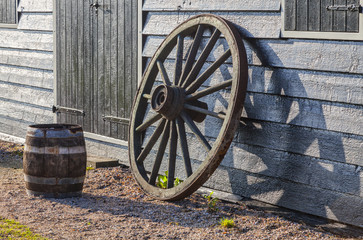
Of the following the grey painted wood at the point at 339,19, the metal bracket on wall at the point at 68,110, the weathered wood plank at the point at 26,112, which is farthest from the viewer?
the weathered wood plank at the point at 26,112

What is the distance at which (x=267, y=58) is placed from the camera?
16.4 ft

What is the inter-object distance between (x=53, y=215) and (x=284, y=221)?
1.83 meters

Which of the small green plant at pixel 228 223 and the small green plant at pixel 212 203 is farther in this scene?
the small green plant at pixel 212 203

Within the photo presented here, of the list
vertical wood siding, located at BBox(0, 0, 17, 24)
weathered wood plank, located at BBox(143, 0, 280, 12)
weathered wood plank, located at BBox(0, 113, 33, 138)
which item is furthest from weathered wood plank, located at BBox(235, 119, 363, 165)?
vertical wood siding, located at BBox(0, 0, 17, 24)

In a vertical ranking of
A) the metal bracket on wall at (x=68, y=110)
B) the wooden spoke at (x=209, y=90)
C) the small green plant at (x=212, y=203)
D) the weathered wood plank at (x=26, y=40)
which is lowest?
the small green plant at (x=212, y=203)

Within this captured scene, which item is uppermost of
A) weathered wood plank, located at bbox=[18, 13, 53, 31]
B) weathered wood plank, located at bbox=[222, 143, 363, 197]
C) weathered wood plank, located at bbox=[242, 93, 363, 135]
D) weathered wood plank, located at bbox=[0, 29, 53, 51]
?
weathered wood plank, located at bbox=[18, 13, 53, 31]

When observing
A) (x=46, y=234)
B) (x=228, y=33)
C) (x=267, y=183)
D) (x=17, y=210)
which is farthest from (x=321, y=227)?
(x=17, y=210)

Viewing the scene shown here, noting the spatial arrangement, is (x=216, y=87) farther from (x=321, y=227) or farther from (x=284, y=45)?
(x=321, y=227)

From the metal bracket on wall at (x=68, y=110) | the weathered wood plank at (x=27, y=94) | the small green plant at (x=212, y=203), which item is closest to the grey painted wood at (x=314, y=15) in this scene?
the small green plant at (x=212, y=203)

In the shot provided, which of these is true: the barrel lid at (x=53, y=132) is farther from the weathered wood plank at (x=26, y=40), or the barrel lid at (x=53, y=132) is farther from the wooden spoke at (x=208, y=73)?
the weathered wood plank at (x=26, y=40)

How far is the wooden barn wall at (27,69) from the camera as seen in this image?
26.7 feet

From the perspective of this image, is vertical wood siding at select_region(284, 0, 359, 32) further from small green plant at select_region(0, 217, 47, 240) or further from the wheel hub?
small green plant at select_region(0, 217, 47, 240)

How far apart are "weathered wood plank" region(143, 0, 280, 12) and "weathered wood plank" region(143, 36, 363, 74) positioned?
0.91 feet

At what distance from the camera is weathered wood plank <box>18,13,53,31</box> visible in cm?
801
